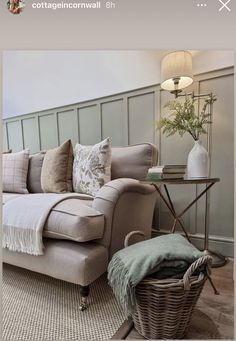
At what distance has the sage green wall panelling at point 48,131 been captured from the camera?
1994 mm

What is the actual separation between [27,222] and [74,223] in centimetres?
26

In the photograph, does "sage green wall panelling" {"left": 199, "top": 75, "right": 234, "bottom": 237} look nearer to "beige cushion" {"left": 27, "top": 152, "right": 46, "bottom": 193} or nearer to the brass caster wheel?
the brass caster wheel

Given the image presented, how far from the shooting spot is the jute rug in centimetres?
84

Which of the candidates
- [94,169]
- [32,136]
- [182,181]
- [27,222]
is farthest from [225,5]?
[32,136]

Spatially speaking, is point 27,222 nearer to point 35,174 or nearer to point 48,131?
point 35,174

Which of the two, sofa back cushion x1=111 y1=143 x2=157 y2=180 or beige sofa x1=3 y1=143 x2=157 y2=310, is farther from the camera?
sofa back cushion x1=111 y1=143 x2=157 y2=180

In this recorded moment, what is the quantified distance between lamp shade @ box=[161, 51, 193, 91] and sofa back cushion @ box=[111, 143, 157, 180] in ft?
1.44

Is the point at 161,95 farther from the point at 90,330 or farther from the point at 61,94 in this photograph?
the point at 90,330

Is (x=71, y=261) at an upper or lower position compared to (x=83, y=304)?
upper

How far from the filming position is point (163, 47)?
63cm

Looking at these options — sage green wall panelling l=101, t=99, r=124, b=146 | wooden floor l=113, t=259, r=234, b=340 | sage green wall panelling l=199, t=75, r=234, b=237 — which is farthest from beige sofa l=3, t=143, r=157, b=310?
sage green wall panelling l=101, t=99, r=124, b=146

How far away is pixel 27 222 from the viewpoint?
1065 millimetres

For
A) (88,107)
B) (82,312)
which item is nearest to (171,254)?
(82,312)

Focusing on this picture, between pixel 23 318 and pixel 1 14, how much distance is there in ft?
3.53
